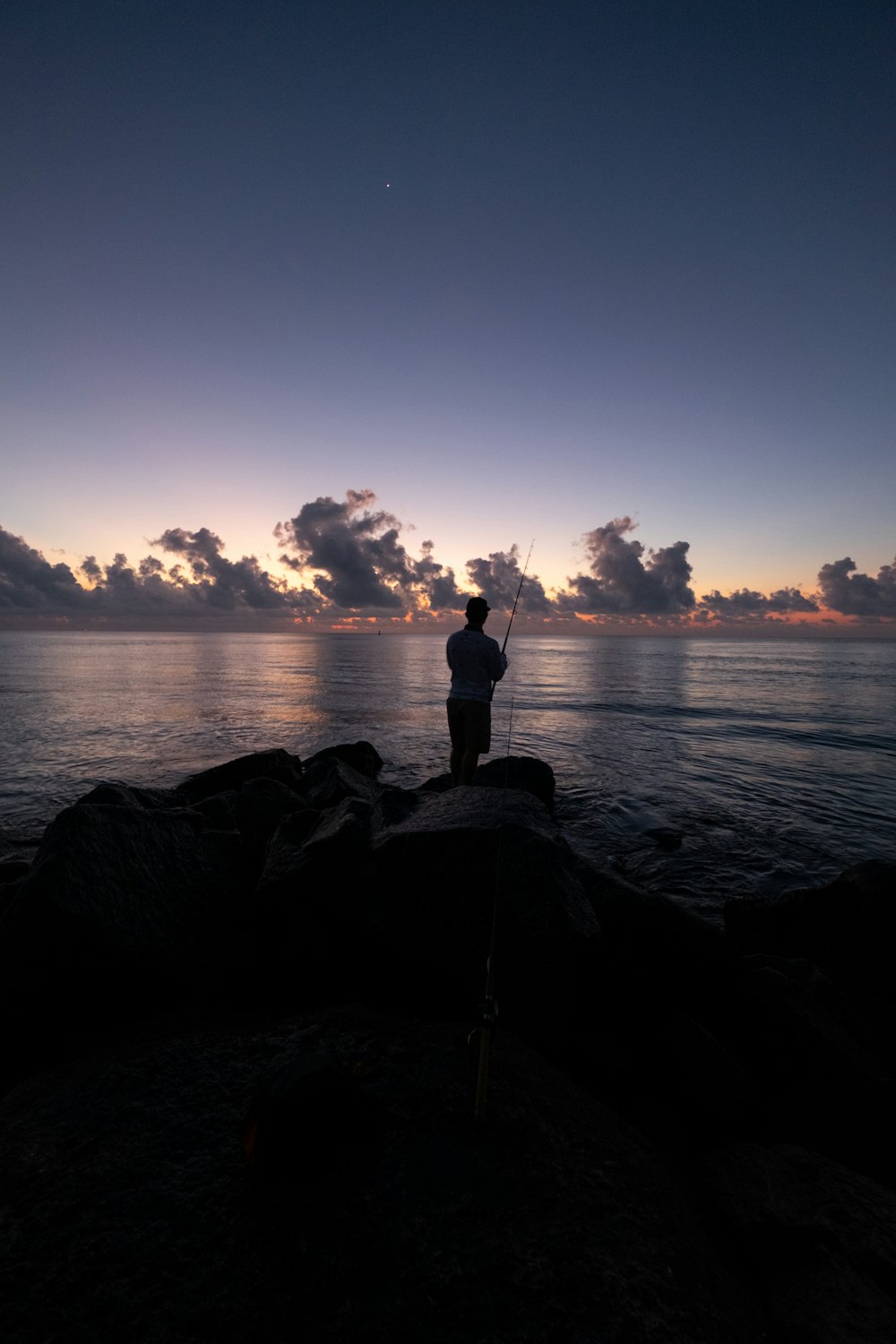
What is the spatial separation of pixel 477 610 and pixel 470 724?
1794 mm

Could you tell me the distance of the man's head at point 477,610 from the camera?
8.30 m

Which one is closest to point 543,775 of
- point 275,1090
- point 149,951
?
point 149,951

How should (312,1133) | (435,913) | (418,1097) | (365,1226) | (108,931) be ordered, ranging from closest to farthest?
(365,1226), (312,1133), (418,1097), (108,931), (435,913)

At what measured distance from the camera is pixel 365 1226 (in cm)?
199

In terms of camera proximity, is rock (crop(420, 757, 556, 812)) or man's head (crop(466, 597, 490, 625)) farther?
rock (crop(420, 757, 556, 812))

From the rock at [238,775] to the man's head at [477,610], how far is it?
4810 millimetres

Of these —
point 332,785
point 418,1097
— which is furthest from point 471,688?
point 418,1097

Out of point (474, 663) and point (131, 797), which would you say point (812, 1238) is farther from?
point (131, 797)

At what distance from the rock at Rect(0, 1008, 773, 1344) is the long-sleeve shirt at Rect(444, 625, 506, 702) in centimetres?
636

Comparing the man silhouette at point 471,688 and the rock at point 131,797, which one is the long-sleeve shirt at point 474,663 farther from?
the rock at point 131,797

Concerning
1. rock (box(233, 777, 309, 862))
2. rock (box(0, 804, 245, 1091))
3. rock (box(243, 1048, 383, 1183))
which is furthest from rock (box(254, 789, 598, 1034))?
rock (box(233, 777, 309, 862))

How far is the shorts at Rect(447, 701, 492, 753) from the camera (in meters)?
9.01

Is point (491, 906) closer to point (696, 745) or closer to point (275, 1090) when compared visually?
point (275, 1090)

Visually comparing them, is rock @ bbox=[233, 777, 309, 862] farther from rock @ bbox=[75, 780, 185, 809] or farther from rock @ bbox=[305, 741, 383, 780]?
rock @ bbox=[305, 741, 383, 780]
